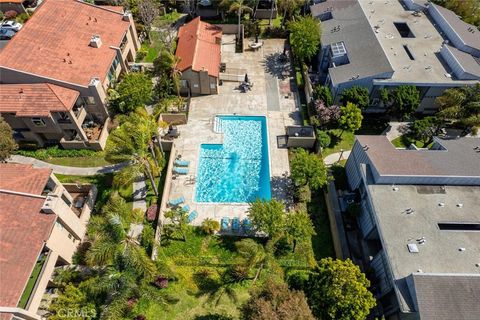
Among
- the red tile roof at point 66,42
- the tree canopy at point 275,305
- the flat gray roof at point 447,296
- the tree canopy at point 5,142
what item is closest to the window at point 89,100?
the red tile roof at point 66,42

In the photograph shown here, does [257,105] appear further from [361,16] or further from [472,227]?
[472,227]

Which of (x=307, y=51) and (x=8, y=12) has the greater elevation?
(x=8, y=12)

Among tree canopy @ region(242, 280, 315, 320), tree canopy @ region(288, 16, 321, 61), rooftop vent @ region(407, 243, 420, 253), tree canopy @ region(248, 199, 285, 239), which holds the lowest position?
tree canopy @ region(242, 280, 315, 320)

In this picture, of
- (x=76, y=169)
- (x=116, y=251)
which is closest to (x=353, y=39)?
(x=76, y=169)

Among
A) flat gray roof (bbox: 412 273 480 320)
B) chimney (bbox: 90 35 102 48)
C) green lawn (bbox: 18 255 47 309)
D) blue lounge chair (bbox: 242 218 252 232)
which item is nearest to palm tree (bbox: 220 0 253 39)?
chimney (bbox: 90 35 102 48)

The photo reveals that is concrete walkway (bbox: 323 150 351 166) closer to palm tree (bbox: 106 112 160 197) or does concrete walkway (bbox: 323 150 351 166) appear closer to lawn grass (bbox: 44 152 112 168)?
palm tree (bbox: 106 112 160 197)

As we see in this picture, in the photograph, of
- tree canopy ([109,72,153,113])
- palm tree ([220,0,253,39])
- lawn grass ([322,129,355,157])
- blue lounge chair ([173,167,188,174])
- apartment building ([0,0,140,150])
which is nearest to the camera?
apartment building ([0,0,140,150])

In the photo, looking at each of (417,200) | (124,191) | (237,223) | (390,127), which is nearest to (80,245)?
(124,191)
